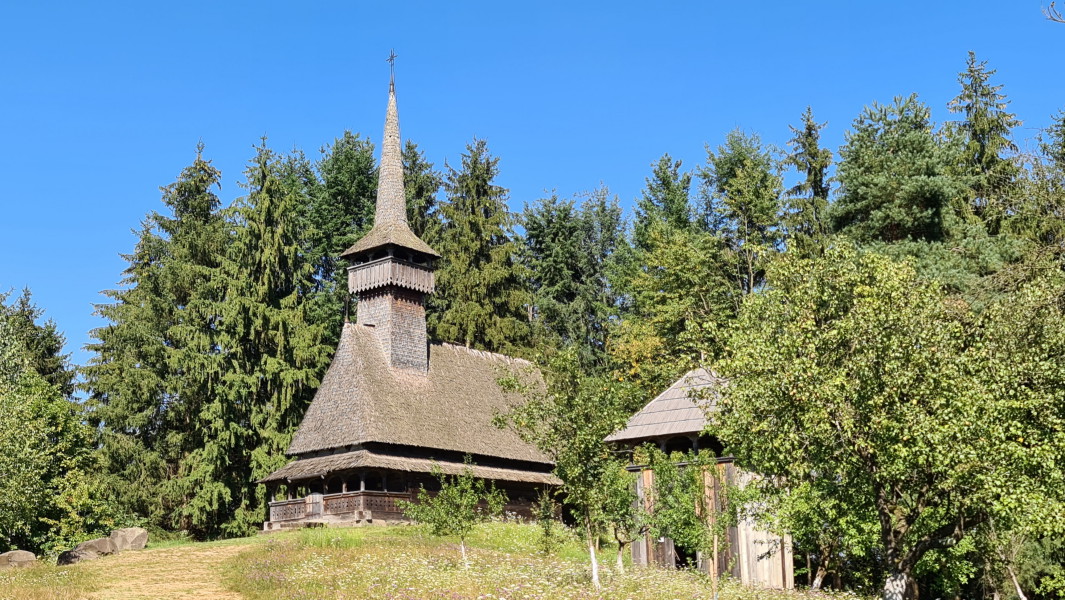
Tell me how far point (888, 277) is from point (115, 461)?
32.2 meters

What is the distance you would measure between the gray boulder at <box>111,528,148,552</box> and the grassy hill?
3.89ft

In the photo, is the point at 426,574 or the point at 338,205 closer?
the point at 426,574

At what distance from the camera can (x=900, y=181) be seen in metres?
35.7

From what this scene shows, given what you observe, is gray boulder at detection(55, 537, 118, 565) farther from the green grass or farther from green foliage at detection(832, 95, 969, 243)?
green foliage at detection(832, 95, 969, 243)

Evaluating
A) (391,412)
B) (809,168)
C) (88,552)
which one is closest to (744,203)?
(809,168)

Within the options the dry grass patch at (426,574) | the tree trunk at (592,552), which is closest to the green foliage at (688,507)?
the dry grass patch at (426,574)

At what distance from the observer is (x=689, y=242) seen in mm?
42656

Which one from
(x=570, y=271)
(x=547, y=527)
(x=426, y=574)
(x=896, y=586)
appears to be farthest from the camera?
(x=570, y=271)

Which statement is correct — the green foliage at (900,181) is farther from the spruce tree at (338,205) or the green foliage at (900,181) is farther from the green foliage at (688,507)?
the spruce tree at (338,205)

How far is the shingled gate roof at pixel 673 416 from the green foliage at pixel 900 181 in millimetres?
13144

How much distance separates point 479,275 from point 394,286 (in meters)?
11.5

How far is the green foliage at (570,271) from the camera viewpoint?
2061 inches

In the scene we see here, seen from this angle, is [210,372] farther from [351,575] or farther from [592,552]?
[592,552]

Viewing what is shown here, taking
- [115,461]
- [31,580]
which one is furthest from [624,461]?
[115,461]
